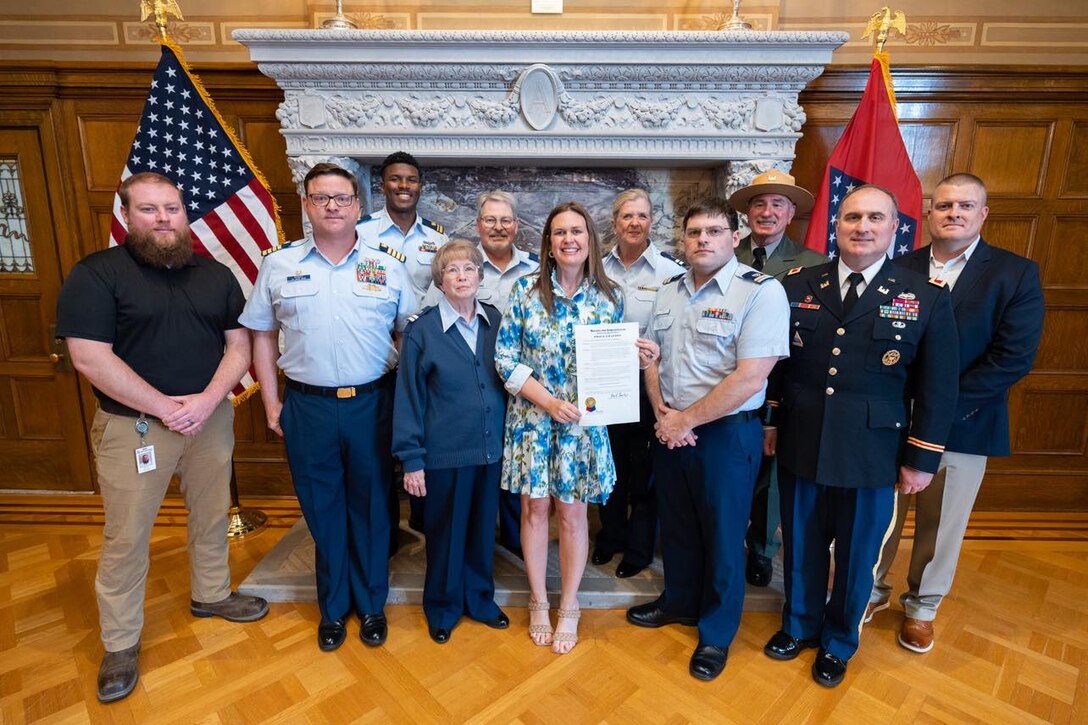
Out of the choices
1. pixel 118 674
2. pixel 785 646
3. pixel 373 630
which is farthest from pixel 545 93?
pixel 118 674

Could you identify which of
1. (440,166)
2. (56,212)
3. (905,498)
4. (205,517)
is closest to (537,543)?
(205,517)

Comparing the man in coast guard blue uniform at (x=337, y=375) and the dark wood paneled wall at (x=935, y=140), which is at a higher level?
the dark wood paneled wall at (x=935, y=140)

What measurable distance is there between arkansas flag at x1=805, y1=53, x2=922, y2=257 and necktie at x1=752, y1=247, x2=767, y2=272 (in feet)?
1.76

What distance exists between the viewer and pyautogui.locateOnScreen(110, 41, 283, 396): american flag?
3057mm

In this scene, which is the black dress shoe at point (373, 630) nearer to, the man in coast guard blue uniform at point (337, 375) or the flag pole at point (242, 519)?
the man in coast guard blue uniform at point (337, 375)

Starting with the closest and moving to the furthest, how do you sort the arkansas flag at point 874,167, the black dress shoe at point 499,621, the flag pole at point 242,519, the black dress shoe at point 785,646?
1. the black dress shoe at point 785,646
2. the black dress shoe at point 499,621
3. the arkansas flag at point 874,167
4. the flag pole at point 242,519

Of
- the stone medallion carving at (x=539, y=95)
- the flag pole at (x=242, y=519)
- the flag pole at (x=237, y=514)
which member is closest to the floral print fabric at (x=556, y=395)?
the stone medallion carving at (x=539, y=95)

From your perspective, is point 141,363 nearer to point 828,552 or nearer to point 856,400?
point 856,400

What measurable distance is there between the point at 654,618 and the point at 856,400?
1.22 meters

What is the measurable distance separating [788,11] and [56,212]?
14.7 feet

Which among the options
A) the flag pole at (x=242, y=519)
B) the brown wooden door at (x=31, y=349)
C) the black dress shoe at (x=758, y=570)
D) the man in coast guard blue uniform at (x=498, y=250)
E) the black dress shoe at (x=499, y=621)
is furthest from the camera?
the brown wooden door at (x=31, y=349)

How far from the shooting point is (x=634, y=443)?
2.76 meters

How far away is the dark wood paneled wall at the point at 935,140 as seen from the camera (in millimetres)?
3350

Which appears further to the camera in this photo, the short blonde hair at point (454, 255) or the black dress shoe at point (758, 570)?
the black dress shoe at point (758, 570)
